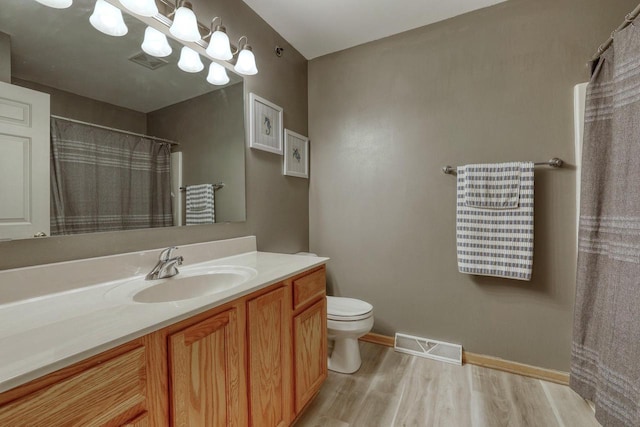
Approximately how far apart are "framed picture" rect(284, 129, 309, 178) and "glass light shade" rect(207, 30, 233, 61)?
2.31 feet

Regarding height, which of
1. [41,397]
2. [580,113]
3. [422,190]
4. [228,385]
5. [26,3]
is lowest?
[228,385]

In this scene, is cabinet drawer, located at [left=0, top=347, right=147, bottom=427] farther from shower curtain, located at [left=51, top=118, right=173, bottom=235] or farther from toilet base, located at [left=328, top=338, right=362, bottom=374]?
toilet base, located at [left=328, top=338, right=362, bottom=374]

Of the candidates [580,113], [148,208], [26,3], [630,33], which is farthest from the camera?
[580,113]

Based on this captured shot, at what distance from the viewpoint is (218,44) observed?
1.44m

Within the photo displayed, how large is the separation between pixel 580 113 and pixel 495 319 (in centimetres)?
133

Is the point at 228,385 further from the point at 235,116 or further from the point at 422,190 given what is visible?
the point at 422,190

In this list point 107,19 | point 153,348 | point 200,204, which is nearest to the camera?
point 153,348

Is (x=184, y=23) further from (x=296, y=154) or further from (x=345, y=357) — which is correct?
(x=345, y=357)

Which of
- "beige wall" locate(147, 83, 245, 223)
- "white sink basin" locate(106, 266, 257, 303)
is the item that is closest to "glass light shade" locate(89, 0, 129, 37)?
"beige wall" locate(147, 83, 245, 223)

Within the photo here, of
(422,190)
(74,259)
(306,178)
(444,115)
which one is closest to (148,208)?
(74,259)

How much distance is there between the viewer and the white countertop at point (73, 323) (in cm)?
53

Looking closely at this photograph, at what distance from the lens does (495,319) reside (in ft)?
6.02

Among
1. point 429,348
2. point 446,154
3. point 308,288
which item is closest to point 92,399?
point 308,288

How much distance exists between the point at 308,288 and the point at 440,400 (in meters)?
0.99
